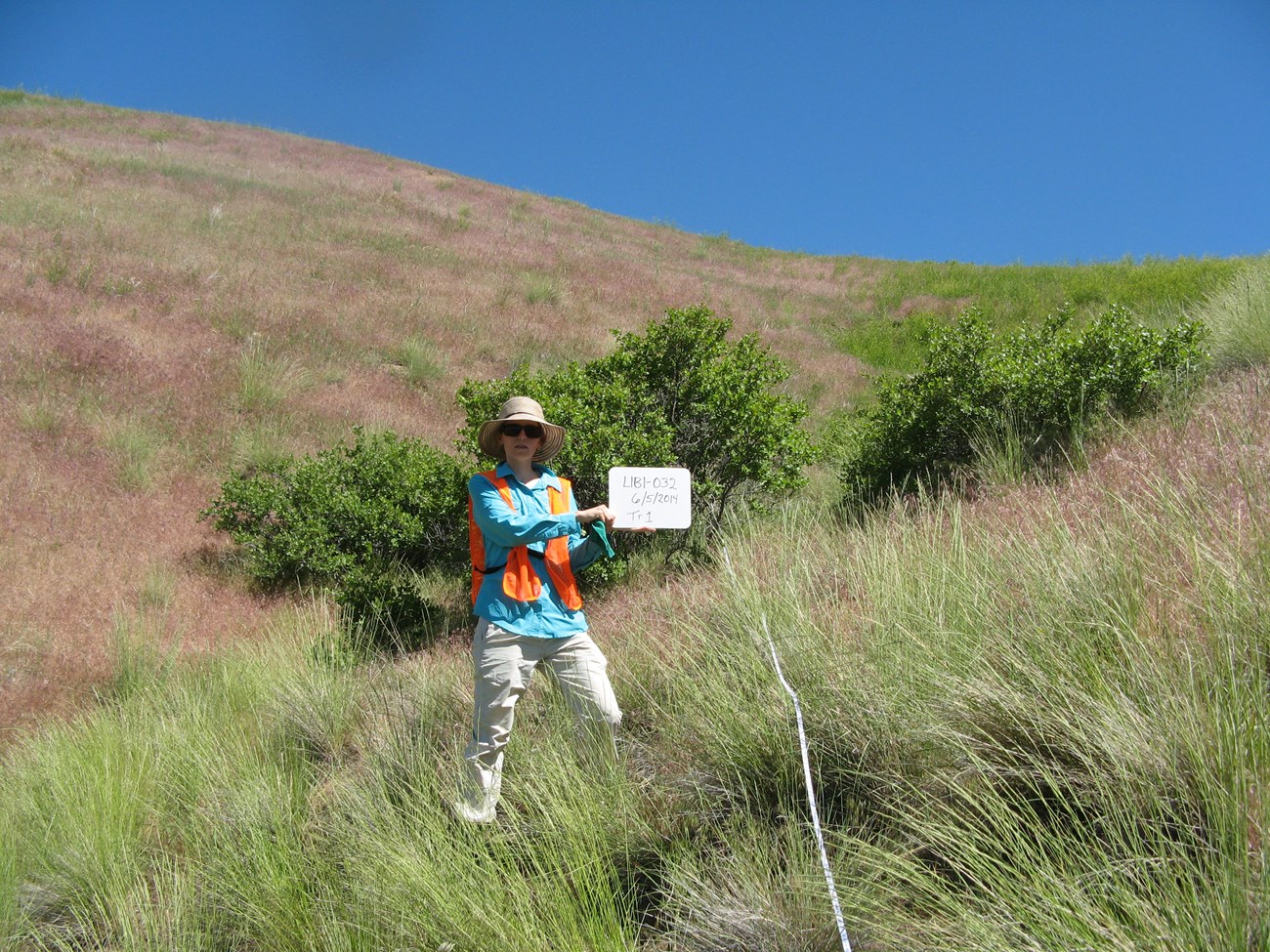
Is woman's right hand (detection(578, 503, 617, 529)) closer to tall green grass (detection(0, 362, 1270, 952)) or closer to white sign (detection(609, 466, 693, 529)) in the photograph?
white sign (detection(609, 466, 693, 529))

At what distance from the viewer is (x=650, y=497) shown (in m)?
3.79

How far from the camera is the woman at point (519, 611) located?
139 inches

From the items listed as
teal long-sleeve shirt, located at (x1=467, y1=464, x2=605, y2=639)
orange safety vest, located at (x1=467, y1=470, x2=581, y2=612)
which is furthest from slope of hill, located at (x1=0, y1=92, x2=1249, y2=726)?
teal long-sleeve shirt, located at (x1=467, y1=464, x2=605, y2=639)

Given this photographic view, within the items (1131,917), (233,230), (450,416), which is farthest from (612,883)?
(233,230)

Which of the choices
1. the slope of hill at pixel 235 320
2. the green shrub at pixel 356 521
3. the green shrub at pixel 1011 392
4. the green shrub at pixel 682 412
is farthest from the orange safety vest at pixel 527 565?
the slope of hill at pixel 235 320

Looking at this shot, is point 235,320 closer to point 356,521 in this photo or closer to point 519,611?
point 356,521

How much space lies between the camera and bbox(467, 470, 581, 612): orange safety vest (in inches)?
142

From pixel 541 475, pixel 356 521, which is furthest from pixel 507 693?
pixel 356 521

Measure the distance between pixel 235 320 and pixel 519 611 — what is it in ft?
36.3

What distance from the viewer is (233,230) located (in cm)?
1730

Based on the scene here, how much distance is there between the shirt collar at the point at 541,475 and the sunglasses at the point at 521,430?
0.15m

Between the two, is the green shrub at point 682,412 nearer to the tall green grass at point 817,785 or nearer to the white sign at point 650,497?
the tall green grass at point 817,785

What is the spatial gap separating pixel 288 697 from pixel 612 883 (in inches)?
117

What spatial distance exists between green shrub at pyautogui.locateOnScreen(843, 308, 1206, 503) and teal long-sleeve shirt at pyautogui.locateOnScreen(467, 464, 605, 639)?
327 cm
